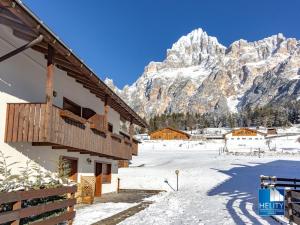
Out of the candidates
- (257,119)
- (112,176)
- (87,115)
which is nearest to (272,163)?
(112,176)

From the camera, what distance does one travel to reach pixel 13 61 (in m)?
11.5

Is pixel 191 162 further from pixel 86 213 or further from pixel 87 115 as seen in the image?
pixel 86 213

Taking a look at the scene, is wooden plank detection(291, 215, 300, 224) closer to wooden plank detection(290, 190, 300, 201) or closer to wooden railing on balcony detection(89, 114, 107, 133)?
wooden plank detection(290, 190, 300, 201)

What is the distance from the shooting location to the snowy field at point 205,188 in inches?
467

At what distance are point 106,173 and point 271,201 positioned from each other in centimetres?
1476

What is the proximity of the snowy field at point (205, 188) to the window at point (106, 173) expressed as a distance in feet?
10.3

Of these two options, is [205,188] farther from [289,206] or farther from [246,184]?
[289,206]

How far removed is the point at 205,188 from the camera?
25.3 meters

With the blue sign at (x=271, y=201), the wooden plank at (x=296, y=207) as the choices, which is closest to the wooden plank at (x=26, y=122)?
the blue sign at (x=271, y=201)

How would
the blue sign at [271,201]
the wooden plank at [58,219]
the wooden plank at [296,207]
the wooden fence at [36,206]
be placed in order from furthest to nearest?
1. the blue sign at [271,201]
2. the wooden plank at [296,207]
3. the wooden plank at [58,219]
4. the wooden fence at [36,206]

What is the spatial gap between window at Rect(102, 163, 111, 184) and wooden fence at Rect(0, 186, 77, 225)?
12679 millimetres

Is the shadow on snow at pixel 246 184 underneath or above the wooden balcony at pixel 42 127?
underneath

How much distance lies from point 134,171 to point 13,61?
72.9 feet

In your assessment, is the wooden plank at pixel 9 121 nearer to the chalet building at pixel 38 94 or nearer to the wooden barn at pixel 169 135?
the chalet building at pixel 38 94
